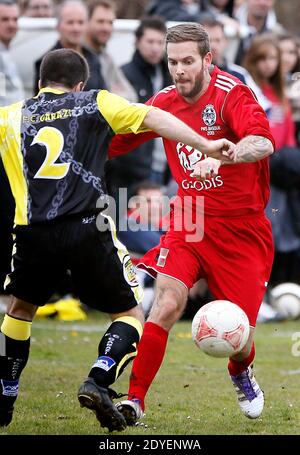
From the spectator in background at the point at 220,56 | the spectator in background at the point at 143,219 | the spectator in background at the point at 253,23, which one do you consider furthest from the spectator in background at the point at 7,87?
the spectator in background at the point at 253,23

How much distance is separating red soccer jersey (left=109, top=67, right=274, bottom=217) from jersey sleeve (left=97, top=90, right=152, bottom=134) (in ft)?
1.97

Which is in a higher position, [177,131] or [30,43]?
[177,131]

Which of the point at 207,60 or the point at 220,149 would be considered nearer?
the point at 220,149

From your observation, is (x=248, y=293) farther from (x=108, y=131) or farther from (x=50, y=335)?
(x=50, y=335)

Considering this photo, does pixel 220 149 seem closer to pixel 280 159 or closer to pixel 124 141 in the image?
pixel 124 141

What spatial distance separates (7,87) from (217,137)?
5.11 metres

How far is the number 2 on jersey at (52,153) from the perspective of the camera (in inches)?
236

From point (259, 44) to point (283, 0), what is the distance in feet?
37.2

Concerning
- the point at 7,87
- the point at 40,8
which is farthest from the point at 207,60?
the point at 40,8

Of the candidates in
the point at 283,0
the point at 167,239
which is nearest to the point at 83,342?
the point at 167,239

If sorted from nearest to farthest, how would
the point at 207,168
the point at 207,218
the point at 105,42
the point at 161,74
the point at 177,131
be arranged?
the point at 177,131 → the point at 207,168 → the point at 207,218 → the point at 105,42 → the point at 161,74

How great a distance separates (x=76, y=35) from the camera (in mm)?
11156

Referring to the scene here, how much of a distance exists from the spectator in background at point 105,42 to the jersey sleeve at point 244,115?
5.11 meters

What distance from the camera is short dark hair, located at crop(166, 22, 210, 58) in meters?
6.47
